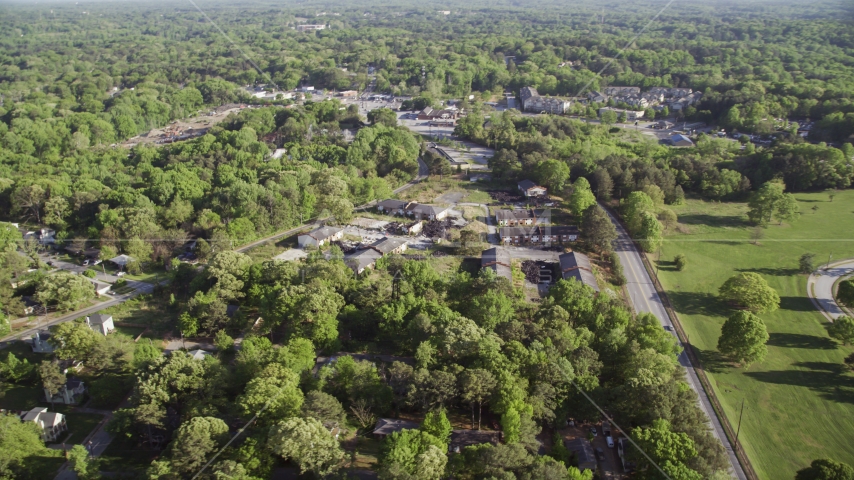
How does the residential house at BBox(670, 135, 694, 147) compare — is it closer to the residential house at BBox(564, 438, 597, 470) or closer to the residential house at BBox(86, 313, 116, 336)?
the residential house at BBox(564, 438, 597, 470)

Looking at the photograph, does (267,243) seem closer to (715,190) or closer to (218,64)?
(715,190)

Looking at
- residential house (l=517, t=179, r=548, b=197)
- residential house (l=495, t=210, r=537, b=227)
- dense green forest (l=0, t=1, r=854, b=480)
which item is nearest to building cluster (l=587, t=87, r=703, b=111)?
dense green forest (l=0, t=1, r=854, b=480)

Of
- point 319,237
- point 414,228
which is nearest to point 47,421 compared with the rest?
point 319,237

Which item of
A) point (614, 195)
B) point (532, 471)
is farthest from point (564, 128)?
point (532, 471)

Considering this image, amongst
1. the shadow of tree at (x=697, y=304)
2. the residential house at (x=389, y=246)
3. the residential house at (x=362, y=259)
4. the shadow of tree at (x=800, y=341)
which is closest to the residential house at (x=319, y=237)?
the residential house at (x=389, y=246)

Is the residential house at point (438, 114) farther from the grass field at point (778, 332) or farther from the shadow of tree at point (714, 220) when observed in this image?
the shadow of tree at point (714, 220)
